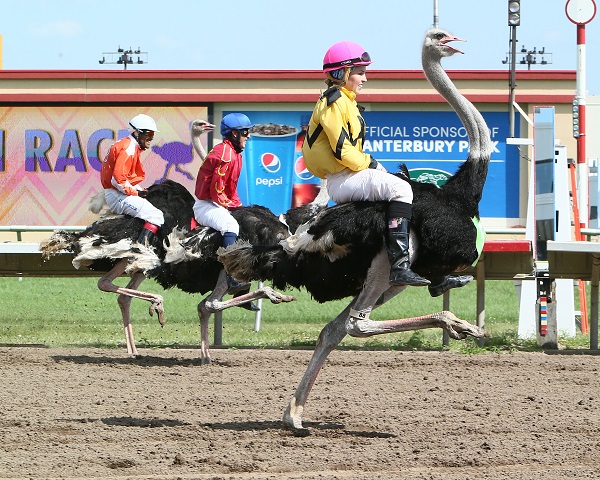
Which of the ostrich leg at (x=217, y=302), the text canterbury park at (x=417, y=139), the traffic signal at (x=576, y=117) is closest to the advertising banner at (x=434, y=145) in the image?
the text canterbury park at (x=417, y=139)

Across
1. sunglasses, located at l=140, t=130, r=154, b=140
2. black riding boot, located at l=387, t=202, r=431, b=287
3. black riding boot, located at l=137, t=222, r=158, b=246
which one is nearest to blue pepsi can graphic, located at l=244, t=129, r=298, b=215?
sunglasses, located at l=140, t=130, r=154, b=140

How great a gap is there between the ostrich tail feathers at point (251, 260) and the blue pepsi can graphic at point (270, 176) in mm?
10828

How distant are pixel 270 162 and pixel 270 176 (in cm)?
66

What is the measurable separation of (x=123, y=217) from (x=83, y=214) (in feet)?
54.7

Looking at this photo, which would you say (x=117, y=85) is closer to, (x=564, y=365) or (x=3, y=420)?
(x=564, y=365)

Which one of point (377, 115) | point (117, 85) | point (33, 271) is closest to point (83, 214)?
point (117, 85)

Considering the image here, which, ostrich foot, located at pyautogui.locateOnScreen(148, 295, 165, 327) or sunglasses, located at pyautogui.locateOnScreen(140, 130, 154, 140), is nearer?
ostrich foot, located at pyautogui.locateOnScreen(148, 295, 165, 327)

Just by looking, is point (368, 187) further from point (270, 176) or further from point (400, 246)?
point (270, 176)

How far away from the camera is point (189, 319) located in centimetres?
1539

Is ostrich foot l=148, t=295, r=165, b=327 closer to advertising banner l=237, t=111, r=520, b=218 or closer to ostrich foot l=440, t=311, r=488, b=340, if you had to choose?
ostrich foot l=440, t=311, r=488, b=340

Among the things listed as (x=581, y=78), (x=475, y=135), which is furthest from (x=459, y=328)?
(x=581, y=78)

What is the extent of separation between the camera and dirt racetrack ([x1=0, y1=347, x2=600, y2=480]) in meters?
5.85

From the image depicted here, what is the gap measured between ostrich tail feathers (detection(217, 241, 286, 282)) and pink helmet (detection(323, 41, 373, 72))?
3.92 ft

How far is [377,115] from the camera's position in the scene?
26.3m
